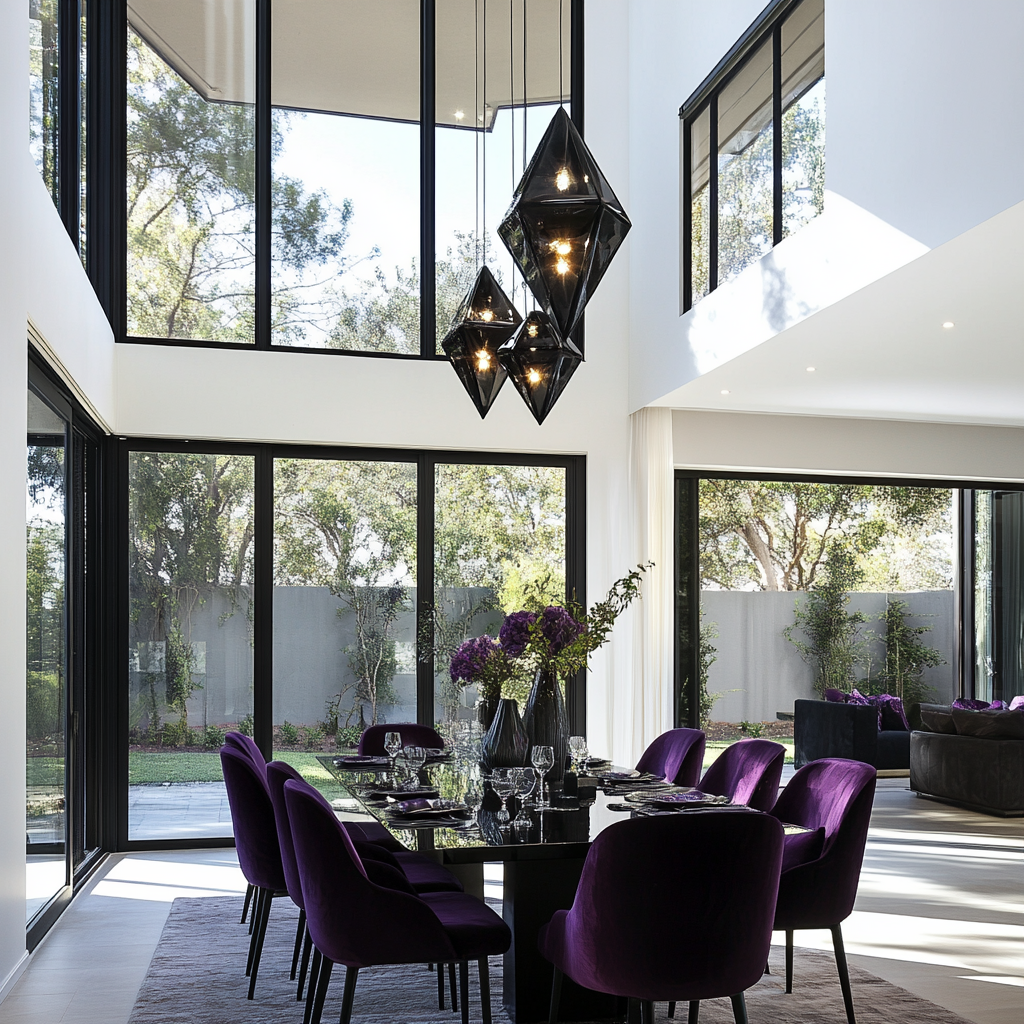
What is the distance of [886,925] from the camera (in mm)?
4887

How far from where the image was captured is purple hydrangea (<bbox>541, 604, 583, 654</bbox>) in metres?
4.11

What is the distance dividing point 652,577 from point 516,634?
338cm

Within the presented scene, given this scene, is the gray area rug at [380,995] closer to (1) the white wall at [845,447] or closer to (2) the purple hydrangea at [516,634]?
(2) the purple hydrangea at [516,634]

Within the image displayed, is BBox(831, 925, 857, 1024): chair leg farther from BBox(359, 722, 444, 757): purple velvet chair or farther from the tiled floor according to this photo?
BBox(359, 722, 444, 757): purple velvet chair

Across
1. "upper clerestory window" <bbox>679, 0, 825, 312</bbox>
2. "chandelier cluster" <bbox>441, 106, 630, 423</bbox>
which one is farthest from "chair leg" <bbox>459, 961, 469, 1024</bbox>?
"upper clerestory window" <bbox>679, 0, 825, 312</bbox>

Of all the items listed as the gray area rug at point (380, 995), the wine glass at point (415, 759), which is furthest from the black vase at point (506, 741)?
the gray area rug at point (380, 995)

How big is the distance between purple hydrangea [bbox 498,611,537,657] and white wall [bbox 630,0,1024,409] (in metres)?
2.04

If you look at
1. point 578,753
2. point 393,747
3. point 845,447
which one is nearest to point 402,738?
point 393,747

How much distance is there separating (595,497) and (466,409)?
1054 millimetres

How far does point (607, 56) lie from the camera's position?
7.69 m

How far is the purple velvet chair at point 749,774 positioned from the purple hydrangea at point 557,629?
0.87 m

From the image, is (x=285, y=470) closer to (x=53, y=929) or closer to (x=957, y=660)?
(x=53, y=929)

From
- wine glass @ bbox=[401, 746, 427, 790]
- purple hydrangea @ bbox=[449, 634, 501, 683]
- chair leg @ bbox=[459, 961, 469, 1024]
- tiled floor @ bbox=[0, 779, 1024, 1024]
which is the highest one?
purple hydrangea @ bbox=[449, 634, 501, 683]

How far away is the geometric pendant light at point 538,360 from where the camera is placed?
445 centimetres
